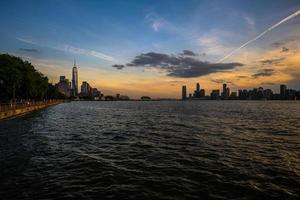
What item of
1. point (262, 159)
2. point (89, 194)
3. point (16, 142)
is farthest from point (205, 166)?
point (16, 142)

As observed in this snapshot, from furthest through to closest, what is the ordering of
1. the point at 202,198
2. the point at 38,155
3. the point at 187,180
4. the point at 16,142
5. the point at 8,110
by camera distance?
the point at 8,110 < the point at 16,142 < the point at 38,155 < the point at 187,180 < the point at 202,198

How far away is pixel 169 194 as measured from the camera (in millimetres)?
11180

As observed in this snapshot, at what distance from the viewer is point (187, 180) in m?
13.1

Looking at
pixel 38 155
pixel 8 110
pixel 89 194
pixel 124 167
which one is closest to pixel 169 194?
pixel 89 194

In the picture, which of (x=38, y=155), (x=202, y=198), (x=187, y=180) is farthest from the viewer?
(x=38, y=155)

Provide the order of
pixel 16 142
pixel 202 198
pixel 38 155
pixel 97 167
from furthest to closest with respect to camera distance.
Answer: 1. pixel 16 142
2. pixel 38 155
3. pixel 97 167
4. pixel 202 198

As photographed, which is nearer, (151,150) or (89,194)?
(89,194)

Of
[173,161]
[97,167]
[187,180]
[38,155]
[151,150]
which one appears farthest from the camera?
[151,150]

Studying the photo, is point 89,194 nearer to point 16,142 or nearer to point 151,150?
point 151,150

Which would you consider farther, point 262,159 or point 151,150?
point 151,150

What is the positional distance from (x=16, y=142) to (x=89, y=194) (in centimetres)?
1601

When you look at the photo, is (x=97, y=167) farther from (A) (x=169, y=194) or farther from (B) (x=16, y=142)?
(B) (x=16, y=142)

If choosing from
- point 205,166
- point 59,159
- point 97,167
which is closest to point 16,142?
point 59,159

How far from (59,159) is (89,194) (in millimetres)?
7218
